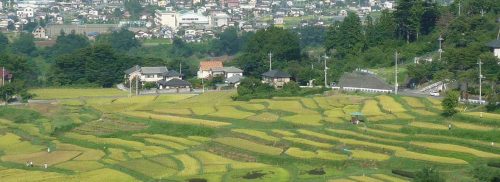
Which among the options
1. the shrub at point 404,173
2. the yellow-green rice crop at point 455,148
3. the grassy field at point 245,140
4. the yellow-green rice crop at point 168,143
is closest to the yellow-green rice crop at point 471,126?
the grassy field at point 245,140

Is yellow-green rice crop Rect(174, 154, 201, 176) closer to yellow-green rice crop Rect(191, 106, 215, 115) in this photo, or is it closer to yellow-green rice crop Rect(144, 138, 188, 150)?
yellow-green rice crop Rect(144, 138, 188, 150)

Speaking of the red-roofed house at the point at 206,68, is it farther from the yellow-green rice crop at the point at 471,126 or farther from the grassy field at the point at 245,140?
the yellow-green rice crop at the point at 471,126

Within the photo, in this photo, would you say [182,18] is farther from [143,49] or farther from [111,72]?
[111,72]

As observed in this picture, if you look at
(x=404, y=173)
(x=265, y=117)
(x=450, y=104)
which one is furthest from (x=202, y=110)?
(x=404, y=173)

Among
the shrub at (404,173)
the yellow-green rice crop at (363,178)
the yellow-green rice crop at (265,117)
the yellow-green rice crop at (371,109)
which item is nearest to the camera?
the yellow-green rice crop at (363,178)

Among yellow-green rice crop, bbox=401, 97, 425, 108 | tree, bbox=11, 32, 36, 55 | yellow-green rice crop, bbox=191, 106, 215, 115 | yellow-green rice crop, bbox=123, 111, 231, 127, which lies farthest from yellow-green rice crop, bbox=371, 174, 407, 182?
tree, bbox=11, 32, 36, 55

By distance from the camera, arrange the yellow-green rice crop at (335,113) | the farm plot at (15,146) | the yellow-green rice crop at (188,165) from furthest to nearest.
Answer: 1. the yellow-green rice crop at (335,113)
2. the farm plot at (15,146)
3. the yellow-green rice crop at (188,165)
